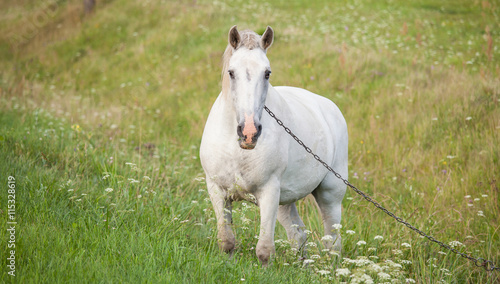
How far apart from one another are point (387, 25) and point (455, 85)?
7.50 m

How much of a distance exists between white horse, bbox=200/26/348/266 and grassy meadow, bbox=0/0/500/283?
227mm

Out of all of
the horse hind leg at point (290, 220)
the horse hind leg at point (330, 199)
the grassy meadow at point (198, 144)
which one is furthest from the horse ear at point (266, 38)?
the horse hind leg at point (290, 220)

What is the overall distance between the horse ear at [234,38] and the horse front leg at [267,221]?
1.18 meters

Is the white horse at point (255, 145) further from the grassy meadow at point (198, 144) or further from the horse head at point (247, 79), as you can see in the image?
the grassy meadow at point (198, 144)

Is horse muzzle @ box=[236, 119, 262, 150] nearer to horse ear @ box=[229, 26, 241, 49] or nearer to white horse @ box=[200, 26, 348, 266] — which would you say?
white horse @ box=[200, 26, 348, 266]

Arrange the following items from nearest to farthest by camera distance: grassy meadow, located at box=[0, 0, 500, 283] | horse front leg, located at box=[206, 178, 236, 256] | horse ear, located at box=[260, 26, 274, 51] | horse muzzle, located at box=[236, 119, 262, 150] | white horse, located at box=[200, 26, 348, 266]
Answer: horse muzzle, located at box=[236, 119, 262, 150] < white horse, located at box=[200, 26, 348, 266] < grassy meadow, located at box=[0, 0, 500, 283] < horse ear, located at box=[260, 26, 274, 51] < horse front leg, located at box=[206, 178, 236, 256]

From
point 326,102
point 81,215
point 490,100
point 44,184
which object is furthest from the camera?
point 490,100

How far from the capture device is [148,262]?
9.87ft

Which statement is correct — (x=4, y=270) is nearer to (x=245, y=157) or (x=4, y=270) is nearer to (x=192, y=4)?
(x=245, y=157)

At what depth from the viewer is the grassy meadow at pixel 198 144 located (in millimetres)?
3297

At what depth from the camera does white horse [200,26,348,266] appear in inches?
125

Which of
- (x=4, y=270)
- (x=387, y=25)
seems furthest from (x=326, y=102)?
(x=387, y=25)

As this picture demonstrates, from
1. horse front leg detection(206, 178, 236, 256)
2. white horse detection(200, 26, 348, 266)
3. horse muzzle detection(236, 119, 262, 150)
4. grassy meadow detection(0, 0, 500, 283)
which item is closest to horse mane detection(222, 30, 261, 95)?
white horse detection(200, 26, 348, 266)

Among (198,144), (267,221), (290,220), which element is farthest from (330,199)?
(198,144)
